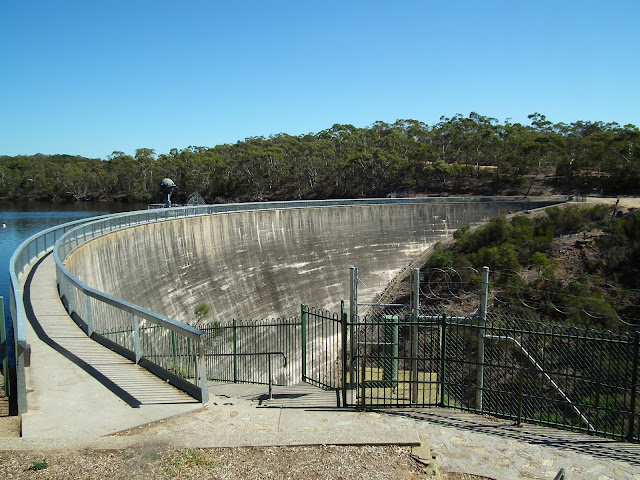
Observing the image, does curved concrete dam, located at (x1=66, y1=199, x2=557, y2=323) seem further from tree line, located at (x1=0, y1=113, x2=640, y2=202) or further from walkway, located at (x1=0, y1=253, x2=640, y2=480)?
tree line, located at (x1=0, y1=113, x2=640, y2=202)

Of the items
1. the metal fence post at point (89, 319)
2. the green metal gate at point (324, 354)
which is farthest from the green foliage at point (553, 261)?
the metal fence post at point (89, 319)

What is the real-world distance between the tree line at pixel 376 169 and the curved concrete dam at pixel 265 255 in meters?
14.2

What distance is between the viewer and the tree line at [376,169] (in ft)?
164

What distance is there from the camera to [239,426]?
5984 millimetres

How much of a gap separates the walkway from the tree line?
152 ft

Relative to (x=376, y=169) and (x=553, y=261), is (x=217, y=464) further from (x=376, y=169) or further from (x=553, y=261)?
(x=376, y=169)

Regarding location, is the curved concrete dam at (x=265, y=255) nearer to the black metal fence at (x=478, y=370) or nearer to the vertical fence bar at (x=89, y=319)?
the black metal fence at (x=478, y=370)

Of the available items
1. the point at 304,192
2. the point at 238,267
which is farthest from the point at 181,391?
the point at 304,192

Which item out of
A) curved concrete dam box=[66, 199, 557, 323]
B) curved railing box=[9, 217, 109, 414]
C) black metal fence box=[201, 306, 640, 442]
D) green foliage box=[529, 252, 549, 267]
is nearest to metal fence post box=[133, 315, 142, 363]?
curved railing box=[9, 217, 109, 414]

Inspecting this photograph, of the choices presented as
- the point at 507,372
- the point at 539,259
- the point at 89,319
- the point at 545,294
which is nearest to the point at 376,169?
the point at 539,259

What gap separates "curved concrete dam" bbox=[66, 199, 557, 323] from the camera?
17938 millimetres

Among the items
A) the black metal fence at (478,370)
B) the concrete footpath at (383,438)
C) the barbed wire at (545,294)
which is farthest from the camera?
the barbed wire at (545,294)

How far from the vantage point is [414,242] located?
3706cm

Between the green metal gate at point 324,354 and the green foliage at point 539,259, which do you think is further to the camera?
the green foliage at point 539,259
